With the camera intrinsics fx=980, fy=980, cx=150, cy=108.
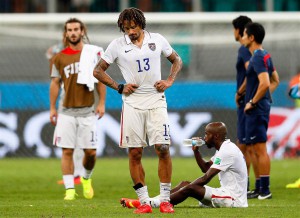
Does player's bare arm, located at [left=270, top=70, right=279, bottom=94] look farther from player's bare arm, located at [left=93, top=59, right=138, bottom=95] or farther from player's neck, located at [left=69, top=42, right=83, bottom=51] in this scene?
player's bare arm, located at [left=93, top=59, right=138, bottom=95]

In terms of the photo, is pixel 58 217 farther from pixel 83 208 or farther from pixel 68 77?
pixel 68 77

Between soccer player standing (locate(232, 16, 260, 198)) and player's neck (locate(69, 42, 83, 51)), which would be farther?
player's neck (locate(69, 42, 83, 51))

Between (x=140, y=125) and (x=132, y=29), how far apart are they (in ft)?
3.49

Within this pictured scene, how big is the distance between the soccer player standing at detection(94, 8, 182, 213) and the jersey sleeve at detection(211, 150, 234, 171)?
1.93 feet

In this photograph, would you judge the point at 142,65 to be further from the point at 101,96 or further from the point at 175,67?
the point at 101,96

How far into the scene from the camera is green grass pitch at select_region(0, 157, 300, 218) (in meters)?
10.6

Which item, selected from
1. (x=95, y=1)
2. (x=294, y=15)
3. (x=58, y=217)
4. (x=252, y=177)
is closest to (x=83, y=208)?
(x=58, y=217)

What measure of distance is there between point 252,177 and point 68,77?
16.0 ft

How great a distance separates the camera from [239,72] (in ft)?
45.9

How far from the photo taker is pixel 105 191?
14.6 meters

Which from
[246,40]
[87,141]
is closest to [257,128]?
[246,40]

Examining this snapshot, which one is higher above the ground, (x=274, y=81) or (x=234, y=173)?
(x=274, y=81)

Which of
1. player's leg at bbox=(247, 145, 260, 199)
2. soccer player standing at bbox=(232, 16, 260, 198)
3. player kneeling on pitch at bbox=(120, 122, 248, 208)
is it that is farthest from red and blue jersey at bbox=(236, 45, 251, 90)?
player kneeling on pitch at bbox=(120, 122, 248, 208)

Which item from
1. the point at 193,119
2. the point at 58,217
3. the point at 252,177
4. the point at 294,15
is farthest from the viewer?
the point at 193,119
